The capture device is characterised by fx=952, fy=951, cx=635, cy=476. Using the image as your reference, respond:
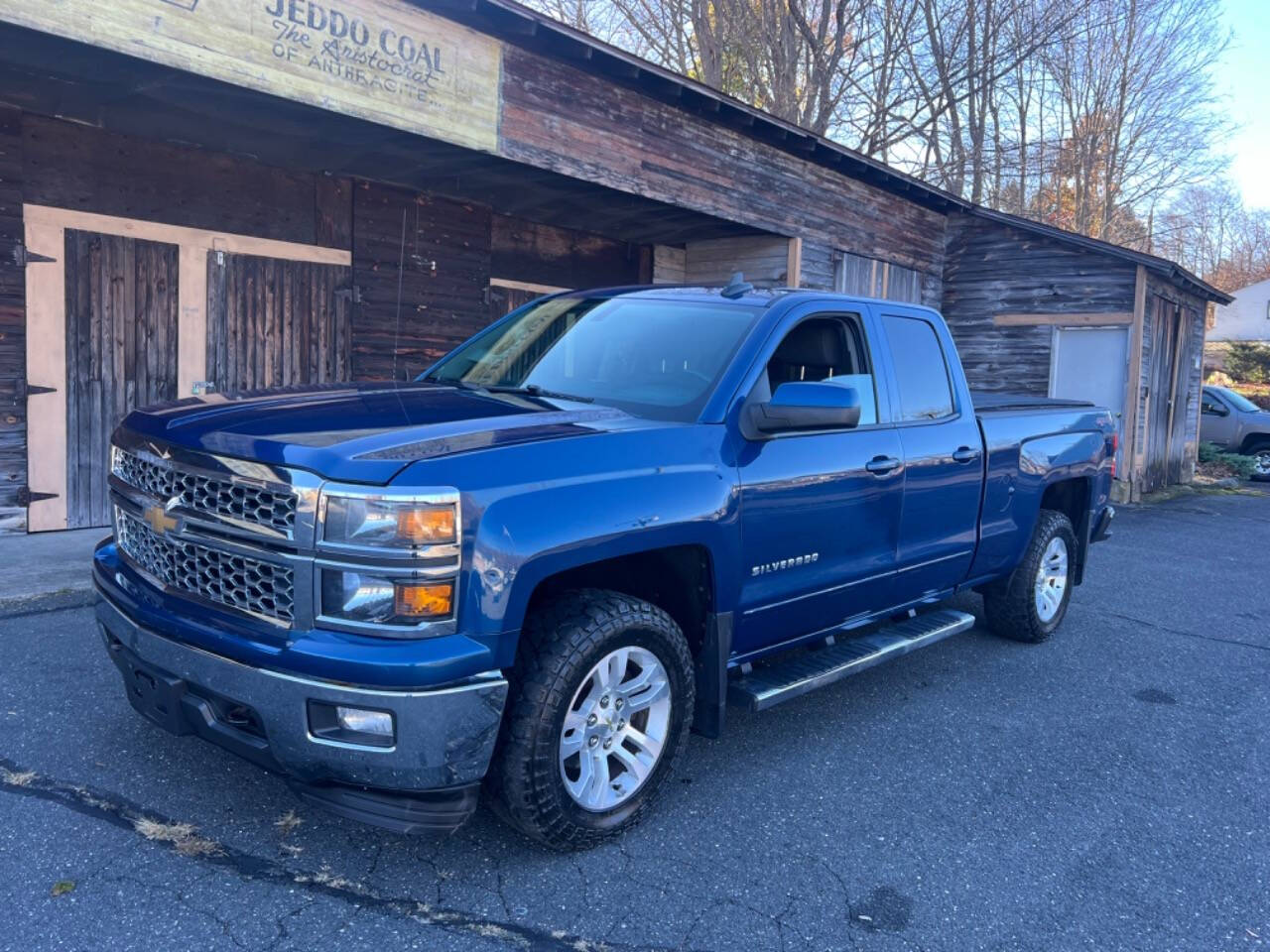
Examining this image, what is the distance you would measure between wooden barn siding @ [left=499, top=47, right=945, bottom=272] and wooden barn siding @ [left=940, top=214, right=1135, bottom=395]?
2.02 meters

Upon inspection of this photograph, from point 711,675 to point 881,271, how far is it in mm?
10868

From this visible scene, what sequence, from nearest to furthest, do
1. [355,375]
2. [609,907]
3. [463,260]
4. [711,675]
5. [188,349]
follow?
[609,907]
[711,675]
[188,349]
[355,375]
[463,260]

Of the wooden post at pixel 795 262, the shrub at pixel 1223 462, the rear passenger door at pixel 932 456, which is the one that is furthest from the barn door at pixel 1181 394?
the rear passenger door at pixel 932 456

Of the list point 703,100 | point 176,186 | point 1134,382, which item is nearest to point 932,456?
point 703,100

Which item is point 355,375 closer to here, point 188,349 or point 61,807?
point 188,349

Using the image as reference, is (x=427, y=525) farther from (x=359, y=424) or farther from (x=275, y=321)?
(x=275, y=321)

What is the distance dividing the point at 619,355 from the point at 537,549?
4.69 feet

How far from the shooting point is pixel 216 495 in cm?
293

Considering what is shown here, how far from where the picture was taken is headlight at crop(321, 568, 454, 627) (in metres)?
2.70

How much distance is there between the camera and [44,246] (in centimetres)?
720

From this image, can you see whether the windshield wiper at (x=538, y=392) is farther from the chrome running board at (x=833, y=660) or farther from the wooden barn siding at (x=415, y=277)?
the wooden barn siding at (x=415, y=277)

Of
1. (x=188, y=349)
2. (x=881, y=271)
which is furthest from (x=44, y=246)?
(x=881, y=271)

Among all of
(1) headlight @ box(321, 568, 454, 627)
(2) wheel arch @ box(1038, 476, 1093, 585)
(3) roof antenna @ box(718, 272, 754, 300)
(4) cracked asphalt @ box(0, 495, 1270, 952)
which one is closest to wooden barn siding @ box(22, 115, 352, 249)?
(4) cracked asphalt @ box(0, 495, 1270, 952)

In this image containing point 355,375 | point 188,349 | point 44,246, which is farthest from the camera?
point 355,375
